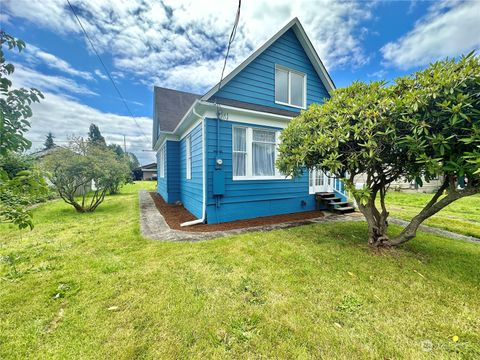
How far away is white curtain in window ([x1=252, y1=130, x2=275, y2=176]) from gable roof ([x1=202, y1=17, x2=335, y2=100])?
184 centimetres

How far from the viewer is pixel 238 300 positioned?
7.99 ft

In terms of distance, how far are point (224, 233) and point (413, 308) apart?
142 inches

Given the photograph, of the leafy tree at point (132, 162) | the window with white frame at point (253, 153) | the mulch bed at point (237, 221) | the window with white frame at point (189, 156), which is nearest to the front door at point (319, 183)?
the mulch bed at point (237, 221)

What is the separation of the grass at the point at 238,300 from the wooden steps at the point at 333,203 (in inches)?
126

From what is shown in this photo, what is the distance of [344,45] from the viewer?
9023 millimetres

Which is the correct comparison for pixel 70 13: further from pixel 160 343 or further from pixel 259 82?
pixel 160 343

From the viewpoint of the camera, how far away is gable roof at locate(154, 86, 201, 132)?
400 inches

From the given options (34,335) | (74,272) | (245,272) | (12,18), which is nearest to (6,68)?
(12,18)

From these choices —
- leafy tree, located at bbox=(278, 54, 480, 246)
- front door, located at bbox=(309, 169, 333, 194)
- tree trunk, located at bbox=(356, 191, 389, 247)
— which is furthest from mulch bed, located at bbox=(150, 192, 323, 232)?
tree trunk, located at bbox=(356, 191, 389, 247)

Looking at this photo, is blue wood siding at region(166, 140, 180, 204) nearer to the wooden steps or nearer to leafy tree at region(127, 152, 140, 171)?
leafy tree at region(127, 152, 140, 171)

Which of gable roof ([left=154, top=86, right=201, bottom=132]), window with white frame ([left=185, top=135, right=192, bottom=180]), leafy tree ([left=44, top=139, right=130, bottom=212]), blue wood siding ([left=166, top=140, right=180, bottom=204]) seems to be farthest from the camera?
gable roof ([left=154, top=86, right=201, bottom=132])

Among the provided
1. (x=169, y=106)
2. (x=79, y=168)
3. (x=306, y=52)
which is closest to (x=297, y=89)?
(x=306, y=52)

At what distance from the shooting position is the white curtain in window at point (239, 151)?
6277 mm

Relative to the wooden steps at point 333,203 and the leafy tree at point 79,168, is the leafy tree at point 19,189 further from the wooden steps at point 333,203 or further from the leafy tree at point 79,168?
the wooden steps at point 333,203
